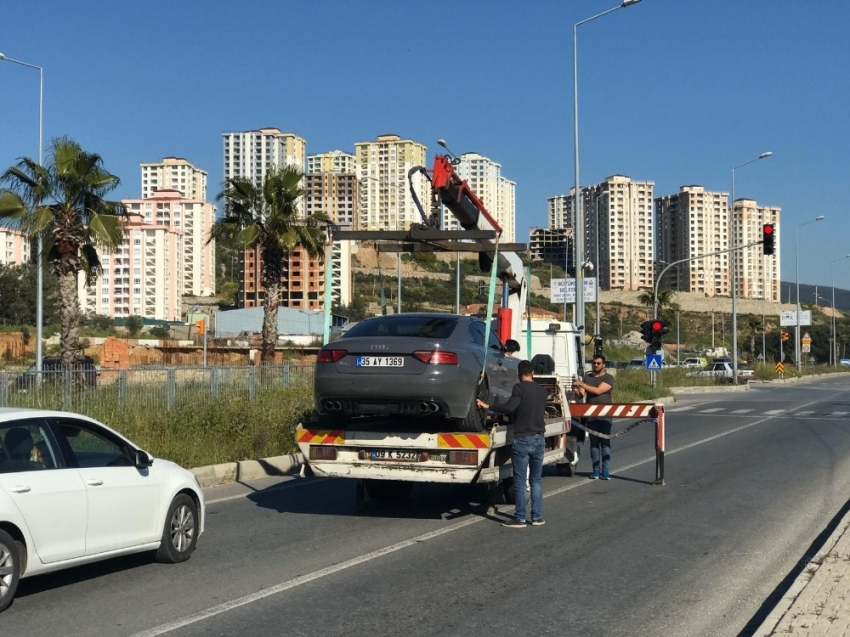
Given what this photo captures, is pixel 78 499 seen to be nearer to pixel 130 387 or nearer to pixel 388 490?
pixel 388 490

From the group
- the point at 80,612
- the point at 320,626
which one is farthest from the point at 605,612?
the point at 80,612

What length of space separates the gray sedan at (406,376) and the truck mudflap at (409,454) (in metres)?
0.27

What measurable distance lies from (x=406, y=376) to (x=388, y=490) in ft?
9.36

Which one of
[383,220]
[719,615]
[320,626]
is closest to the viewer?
[320,626]

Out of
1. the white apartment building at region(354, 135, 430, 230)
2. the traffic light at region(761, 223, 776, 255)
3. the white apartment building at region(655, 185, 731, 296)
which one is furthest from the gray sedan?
the white apartment building at region(655, 185, 731, 296)

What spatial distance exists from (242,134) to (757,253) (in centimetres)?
9220

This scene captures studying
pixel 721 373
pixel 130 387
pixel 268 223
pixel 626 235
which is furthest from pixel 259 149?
pixel 130 387

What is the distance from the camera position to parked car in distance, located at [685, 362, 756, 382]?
2448 inches

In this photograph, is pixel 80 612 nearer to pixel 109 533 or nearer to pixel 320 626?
pixel 109 533

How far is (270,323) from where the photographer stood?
3481cm

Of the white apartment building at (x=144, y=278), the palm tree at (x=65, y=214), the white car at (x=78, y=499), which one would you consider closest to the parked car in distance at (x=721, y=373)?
the palm tree at (x=65, y=214)

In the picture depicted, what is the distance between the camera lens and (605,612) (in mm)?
7664

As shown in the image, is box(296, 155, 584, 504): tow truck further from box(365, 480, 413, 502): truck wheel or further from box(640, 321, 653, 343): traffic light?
box(640, 321, 653, 343): traffic light

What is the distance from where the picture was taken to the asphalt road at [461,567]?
7.37 m
